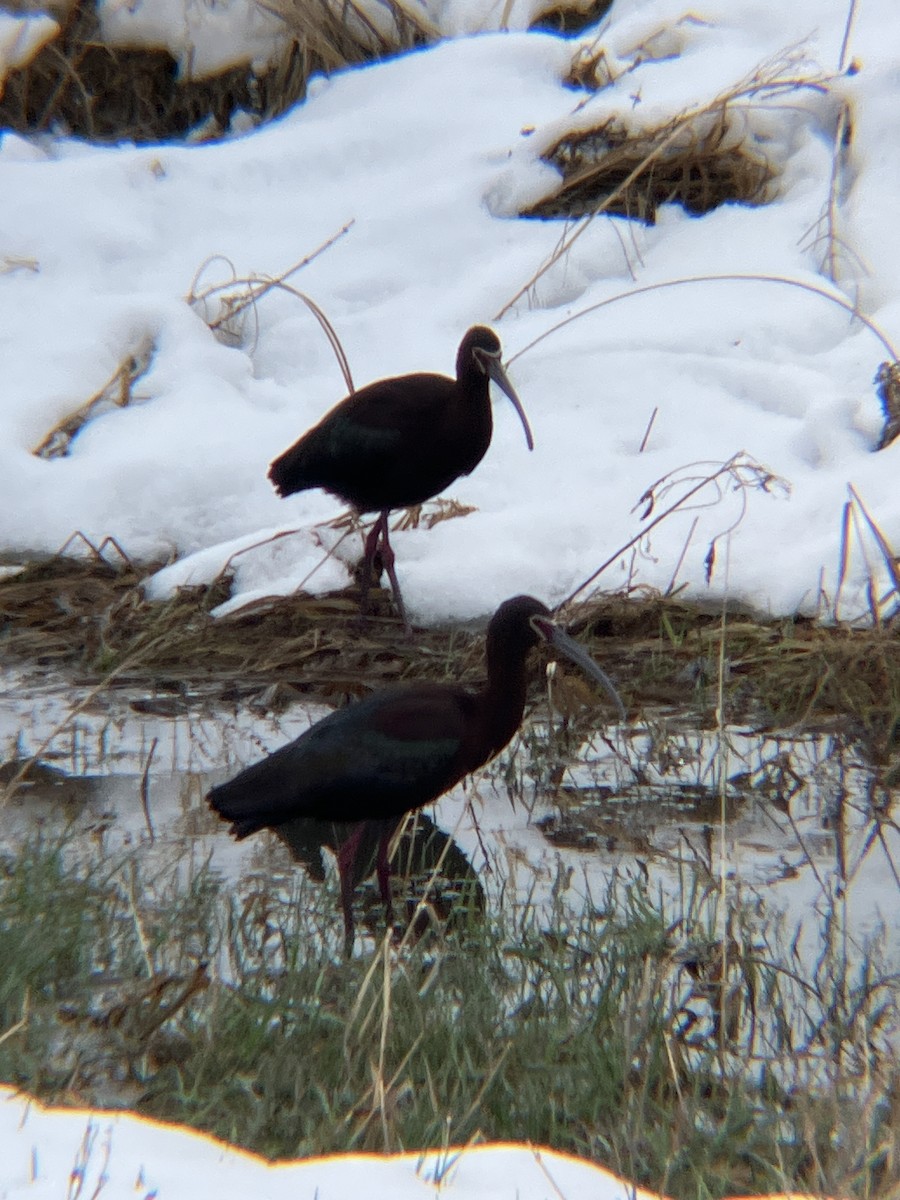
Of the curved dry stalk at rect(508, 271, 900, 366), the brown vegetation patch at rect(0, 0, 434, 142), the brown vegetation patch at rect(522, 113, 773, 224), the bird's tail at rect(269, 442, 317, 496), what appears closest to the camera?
the bird's tail at rect(269, 442, 317, 496)

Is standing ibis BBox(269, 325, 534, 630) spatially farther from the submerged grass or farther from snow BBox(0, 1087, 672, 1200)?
snow BBox(0, 1087, 672, 1200)

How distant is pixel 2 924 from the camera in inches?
141

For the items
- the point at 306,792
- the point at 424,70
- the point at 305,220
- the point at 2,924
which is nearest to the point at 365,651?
the point at 306,792

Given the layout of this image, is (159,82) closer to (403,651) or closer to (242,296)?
(242,296)

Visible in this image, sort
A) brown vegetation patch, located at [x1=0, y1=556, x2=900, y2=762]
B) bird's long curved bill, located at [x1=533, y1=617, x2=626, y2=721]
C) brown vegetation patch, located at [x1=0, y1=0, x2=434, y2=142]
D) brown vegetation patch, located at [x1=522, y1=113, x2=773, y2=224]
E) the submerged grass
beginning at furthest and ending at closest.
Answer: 1. brown vegetation patch, located at [x1=0, y1=0, x2=434, y2=142]
2. brown vegetation patch, located at [x1=522, y1=113, x2=773, y2=224]
3. brown vegetation patch, located at [x1=0, y1=556, x2=900, y2=762]
4. bird's long curved bill, located at [x1=533, y1=617, x2=626, y2=721]
5. the submerged grass

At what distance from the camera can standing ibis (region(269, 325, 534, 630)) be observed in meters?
6.39

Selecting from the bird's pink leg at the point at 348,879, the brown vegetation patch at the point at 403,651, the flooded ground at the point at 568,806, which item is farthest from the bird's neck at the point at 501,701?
the brown vegetation patch at the point at 403,651

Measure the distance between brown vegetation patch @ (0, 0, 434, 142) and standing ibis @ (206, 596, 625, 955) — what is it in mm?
5709

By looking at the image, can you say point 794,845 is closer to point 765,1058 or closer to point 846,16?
point 765,1058

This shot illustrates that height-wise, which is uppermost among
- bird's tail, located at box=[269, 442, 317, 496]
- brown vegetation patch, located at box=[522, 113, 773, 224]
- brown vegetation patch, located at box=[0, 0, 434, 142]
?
brown vegetation patch, located at box=[0, 0, 434, 142]

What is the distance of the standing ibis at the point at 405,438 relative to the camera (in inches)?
252

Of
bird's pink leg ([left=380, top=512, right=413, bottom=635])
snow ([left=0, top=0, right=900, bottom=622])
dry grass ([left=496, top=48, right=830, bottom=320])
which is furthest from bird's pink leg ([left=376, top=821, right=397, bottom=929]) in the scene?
dry grass ([left=496, top=48, right=830, bottom=320])

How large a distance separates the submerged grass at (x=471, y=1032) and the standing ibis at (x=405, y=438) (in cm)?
263

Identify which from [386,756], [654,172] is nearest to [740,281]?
[654,172]
